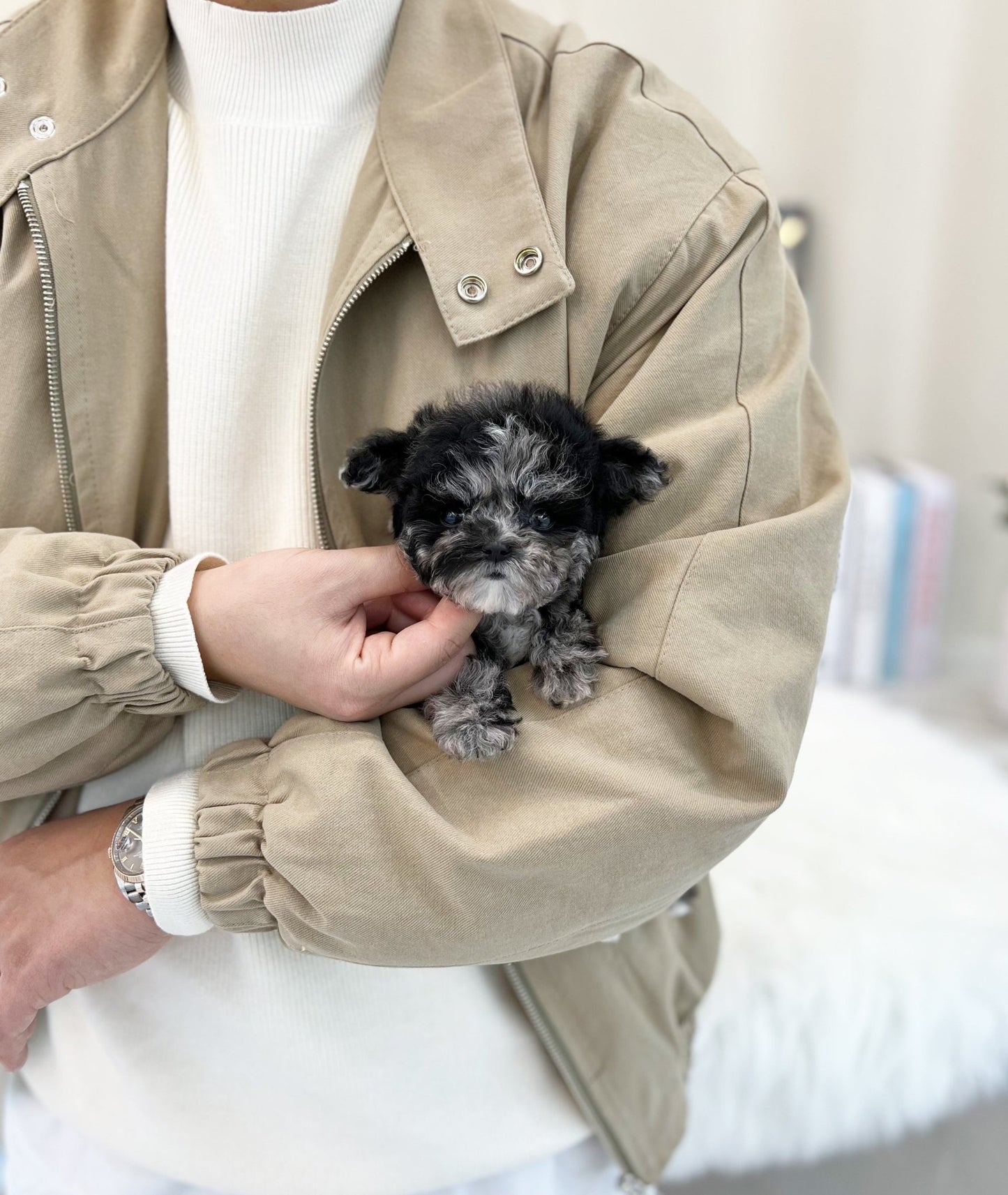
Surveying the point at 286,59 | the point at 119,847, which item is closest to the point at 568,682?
the point at 119,847

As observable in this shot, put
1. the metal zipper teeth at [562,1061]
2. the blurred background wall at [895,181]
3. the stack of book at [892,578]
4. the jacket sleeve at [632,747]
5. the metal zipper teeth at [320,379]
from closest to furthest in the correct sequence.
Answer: the jacket sleeve at [632,747] → the metal zipper teeth at [320,379] → the metal zipper teeth at [562,1061] → the blurred background wall at [895,181] → the stack of book at [892,578]

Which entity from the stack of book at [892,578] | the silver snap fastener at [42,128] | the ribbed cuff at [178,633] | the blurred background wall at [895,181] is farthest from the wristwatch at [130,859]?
the blurred background wall at [895,181]

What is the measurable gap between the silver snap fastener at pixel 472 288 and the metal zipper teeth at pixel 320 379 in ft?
0.20

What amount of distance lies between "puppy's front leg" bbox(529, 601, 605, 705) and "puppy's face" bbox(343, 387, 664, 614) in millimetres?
32

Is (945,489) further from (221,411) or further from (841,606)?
(221,411)

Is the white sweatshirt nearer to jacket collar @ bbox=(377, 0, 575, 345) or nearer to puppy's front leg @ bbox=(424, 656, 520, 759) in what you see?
jacket collar @ bbox=(377, 0, 575, 345)

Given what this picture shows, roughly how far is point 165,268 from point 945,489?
1.64 m

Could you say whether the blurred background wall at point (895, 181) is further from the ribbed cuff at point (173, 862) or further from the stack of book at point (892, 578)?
the ribbed cuff at point (173, 862)

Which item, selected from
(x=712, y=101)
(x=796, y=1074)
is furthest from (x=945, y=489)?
(x=796, y=1074)

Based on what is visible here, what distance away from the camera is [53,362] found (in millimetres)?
789

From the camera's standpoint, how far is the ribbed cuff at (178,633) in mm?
719

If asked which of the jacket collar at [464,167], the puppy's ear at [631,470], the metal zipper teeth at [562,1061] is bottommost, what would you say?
the metal zipper teeth at [562,1061]

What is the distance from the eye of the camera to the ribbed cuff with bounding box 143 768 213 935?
2.36ft

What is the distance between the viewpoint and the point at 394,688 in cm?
71
